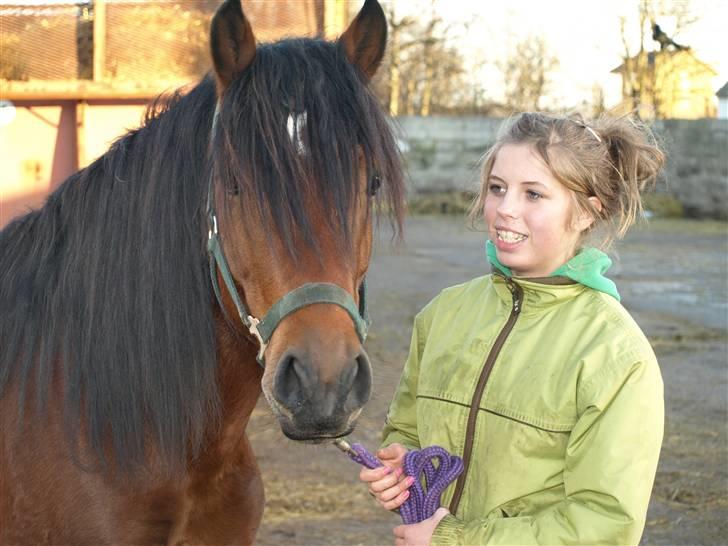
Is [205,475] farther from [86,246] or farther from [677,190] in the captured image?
[677,190]

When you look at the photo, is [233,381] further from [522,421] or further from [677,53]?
[677,53]

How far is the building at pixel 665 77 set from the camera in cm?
2270

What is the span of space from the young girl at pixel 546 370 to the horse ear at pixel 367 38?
1.27 ft

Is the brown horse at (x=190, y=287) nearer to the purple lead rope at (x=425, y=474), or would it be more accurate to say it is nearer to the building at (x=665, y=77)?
the purple lead rope at (x=425, y=474)

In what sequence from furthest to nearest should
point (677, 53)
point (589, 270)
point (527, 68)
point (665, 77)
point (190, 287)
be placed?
1. point (527, 68)
2. point (665, 77)
3. point (677, 53)
4. point (190, 287)
5. point (589, 270)

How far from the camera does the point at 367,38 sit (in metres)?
2.15

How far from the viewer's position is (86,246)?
2170 millimetres

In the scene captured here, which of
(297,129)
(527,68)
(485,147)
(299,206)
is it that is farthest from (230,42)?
(527,68)

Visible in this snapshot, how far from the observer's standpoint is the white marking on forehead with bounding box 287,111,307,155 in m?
1.89

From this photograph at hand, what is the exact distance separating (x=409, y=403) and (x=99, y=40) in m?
3.02

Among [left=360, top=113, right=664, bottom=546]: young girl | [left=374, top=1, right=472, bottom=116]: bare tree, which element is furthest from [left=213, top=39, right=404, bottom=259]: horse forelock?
[left=374, top=1, right=472, bottom=116]: bare tree

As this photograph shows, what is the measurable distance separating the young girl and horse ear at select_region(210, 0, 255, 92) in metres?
0.64

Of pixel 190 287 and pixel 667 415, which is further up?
pixel 190 287

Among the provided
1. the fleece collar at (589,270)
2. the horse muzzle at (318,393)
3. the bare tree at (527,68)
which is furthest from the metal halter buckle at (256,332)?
the bare tree at (527,68)
